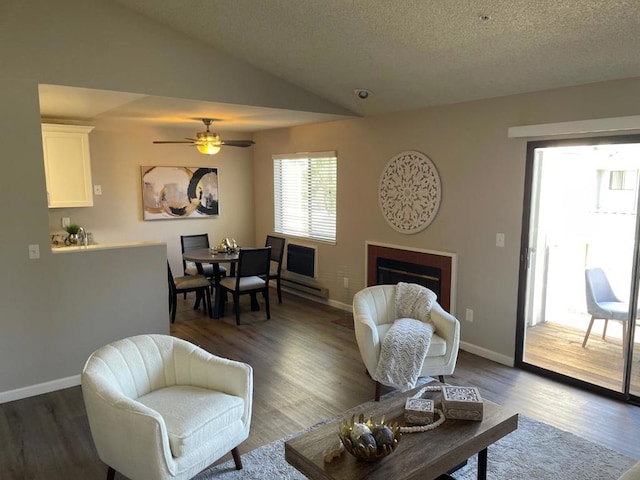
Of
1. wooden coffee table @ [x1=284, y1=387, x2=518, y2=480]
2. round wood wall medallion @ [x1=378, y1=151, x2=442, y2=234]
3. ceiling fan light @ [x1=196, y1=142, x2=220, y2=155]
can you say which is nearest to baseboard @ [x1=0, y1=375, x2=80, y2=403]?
wooden coffee table @ [x1=284, y1=387, x2=518, y2=480]

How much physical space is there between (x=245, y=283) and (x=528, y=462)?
12.0ft

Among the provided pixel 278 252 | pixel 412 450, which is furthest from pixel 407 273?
pixel 412 450

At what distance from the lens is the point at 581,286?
3.90m

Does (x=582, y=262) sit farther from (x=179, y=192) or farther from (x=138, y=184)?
(x=138, y=184)

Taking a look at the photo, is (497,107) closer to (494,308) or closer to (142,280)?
(494,308)

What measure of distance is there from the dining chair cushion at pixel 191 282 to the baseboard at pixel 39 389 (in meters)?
1.84

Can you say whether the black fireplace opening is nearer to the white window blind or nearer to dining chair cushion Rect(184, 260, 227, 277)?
the white window blind

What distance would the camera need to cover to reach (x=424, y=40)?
3.47 metres

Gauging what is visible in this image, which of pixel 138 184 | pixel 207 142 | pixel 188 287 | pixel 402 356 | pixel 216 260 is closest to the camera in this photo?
pixel 402 356

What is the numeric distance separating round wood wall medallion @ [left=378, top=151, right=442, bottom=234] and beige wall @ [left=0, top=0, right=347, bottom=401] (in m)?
1.81

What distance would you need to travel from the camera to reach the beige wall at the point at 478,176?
3777mm

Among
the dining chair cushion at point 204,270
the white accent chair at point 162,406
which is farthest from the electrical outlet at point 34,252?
the dining chair cushion at point 204,270

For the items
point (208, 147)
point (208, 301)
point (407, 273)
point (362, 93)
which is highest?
point (362, 93)

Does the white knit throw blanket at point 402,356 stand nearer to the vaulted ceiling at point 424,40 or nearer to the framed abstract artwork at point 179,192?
the vaulted ceiling at point 424,40
